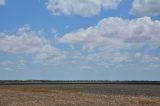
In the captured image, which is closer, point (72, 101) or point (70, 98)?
point (72, 101)

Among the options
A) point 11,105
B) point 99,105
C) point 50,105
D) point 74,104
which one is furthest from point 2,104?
point 99,105

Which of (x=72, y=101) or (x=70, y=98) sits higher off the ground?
(x=70, y=98)

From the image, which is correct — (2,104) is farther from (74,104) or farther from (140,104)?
(140,104)

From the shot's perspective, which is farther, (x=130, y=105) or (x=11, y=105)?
(x=130, y=105)

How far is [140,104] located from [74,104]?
8.81 m

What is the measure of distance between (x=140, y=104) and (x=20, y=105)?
50.7 feet

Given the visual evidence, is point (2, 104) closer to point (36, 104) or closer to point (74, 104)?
point (36, 104)

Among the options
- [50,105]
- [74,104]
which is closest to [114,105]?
[74,104]

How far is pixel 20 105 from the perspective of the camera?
45.1 meters

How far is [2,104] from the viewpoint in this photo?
46.2 metres

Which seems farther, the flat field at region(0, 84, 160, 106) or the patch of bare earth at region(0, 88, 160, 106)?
the flat field at region(0, 84, 160, 106)

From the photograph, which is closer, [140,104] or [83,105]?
[83,105]

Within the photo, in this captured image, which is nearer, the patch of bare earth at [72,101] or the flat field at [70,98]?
the patch of bare earth at [72,101]

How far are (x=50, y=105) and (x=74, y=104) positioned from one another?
10.9 feet
